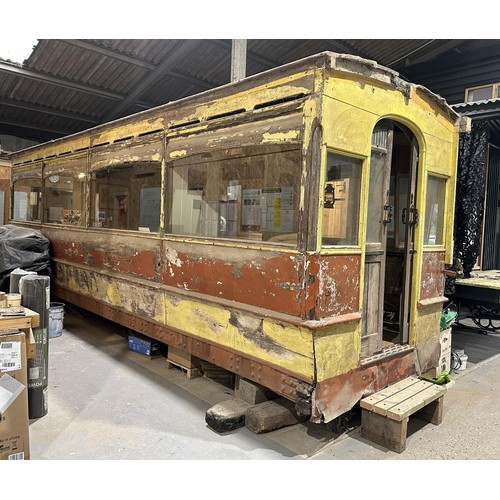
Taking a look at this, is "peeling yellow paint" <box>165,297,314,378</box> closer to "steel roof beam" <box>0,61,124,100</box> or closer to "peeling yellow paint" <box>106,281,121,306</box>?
"peeling yellow paint" <box>106,281,121,306</box>

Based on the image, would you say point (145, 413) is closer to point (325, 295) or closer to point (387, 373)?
point (325, 295)

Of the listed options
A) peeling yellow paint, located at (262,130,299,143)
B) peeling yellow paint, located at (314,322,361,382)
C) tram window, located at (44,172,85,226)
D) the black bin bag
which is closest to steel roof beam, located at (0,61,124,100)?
tram window, located at (44,172,85,226)

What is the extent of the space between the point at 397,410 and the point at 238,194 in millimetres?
2186

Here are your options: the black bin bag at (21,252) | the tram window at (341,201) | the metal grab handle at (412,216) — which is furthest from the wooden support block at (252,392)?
the black bin bag at (21,252)

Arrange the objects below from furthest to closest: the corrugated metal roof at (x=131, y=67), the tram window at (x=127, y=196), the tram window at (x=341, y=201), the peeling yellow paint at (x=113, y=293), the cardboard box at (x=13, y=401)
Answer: the corrugated metal roof at (x=131, y=67) < the peeling yellow paint at (x=113, y=293) < the tram window at (x=127, y=196) < the tram window at (x=341, y=201) < the cardboard box at (x=13, y=401)

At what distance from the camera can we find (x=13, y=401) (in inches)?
105

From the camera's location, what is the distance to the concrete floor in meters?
3.08

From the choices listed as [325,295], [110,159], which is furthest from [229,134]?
[110,159]

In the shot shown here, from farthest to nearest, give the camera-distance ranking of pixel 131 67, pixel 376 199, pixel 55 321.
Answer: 1. pixel 131 67
2. pixel 55 321
3. pixel 376 199

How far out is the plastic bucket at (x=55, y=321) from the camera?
5.91 meters

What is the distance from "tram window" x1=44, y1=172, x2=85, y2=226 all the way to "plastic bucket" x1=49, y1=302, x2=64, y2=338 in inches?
50.6

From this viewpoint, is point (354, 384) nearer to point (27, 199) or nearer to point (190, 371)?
point (190, 371)

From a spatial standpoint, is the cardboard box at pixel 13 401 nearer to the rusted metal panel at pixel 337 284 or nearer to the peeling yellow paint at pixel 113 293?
the rusted metal panel at pixel 337 284

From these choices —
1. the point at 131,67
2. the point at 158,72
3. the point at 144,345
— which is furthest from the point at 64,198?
the point at 158,72
